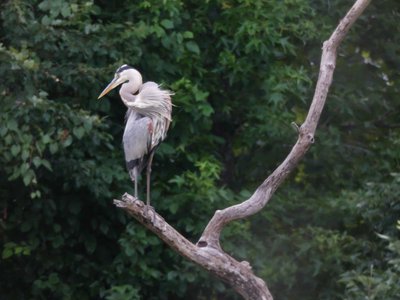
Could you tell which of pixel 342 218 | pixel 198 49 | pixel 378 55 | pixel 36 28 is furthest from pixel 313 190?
pixel 36 28

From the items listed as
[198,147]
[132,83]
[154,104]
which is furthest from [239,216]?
[198,147]

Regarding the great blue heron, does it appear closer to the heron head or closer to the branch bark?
the heron head

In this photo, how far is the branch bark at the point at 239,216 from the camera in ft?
18.7

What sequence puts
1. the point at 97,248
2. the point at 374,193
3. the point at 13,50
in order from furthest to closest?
1. the point at 97,248
2. the point at 374,193
3. the point at 13,50

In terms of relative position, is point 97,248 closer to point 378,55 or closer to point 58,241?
point 58,241

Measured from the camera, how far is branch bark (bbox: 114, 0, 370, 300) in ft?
18.7

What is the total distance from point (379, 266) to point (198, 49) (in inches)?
80.5

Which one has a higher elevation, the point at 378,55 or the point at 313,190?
the point at 378,55

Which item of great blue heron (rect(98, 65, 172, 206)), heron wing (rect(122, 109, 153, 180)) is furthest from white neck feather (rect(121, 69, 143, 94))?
heron wing (rect(122, 109, 153, 180))

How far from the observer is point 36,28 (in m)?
7.91

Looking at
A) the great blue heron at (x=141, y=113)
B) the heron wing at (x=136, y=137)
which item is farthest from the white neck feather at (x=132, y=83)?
the heron wing at (x=136, y=137)

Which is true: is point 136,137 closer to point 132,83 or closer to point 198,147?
point 132,83

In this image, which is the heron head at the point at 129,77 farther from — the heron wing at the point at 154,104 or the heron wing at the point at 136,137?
the heron wing at the point at 136,137

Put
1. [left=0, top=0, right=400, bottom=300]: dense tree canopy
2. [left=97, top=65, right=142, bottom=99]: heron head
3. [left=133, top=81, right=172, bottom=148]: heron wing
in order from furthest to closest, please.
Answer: [left=0, top=0, right=400, bottom=300]: dense tree canopy
[left=97, top=65, right=142, bottom=99]: heron head
[left=133, top=81, right=172, bottom=148]: heron wing
